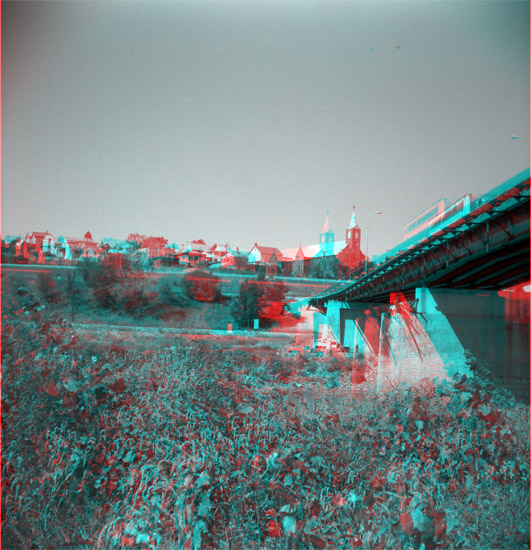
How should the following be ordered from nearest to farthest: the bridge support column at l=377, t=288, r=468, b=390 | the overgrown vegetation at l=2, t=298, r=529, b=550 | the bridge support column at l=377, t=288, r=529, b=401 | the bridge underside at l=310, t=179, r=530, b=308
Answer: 1. the bridge underside at l=310, t=179, r=530, b=308
2. the overgrown vegetation at l=2, t=298, r=529, b=550
3. the bridge support column at l=377, t=288, r=529, b=401
4. the bridge support column at l=377, t=288, r=468, b=390

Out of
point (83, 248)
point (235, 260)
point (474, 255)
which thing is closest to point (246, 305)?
point (235, 260)

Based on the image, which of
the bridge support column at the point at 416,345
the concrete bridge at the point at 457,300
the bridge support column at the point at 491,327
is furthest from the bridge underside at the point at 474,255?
the bridge support column at the point at 416,345

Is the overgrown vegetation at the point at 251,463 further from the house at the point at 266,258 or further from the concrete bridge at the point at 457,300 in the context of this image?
the house at the point at 266,258

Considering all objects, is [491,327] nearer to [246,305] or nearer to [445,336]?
[445,336]

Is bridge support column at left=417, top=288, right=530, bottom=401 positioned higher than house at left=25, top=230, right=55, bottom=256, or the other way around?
house at left=25, top=230, right=55, bottom=256

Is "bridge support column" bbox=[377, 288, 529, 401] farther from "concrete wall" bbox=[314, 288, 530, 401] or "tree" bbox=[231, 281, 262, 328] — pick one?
"tree" bbox=[231, 281, 262, 328]

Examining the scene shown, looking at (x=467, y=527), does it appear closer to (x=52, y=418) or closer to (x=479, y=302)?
(x=479, y=302)

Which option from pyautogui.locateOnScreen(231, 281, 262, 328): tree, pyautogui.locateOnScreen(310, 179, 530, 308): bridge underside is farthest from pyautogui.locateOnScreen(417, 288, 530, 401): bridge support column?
pyautogui.locateOnScreen(231, 281, 262, 328): tree
